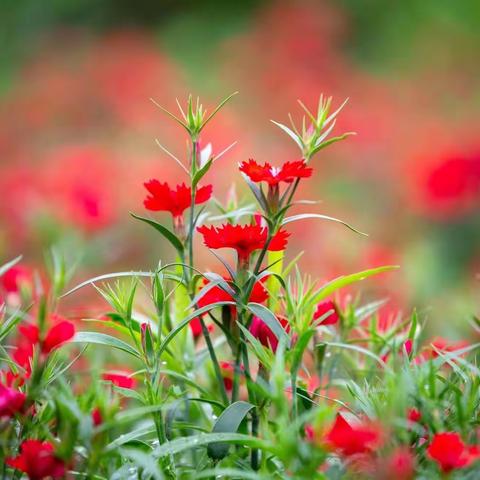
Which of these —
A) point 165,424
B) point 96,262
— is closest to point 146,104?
point 96,262

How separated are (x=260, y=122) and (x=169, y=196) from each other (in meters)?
2.45

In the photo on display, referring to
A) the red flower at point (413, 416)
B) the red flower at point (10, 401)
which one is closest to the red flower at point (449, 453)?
the red flower at point (413, 416)

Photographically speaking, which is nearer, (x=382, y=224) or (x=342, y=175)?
(x=382, y=224)

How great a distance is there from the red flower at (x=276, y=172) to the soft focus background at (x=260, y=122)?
0.19 meters

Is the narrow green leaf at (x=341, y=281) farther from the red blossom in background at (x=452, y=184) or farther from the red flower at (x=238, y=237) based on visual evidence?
the red blossom in background at (x=452, y=184)

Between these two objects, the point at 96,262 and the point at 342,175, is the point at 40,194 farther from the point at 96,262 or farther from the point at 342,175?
→ the point at 342,175

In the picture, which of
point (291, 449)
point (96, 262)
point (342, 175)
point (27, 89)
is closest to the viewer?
point (291, 449)

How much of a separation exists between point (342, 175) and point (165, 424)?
83.5 inches

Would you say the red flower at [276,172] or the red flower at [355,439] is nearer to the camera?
the red flower at [355,439]

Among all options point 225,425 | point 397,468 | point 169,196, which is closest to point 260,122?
point 169,196

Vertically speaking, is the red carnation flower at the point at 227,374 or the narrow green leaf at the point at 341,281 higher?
the narrow green leaf at the point at 341,281

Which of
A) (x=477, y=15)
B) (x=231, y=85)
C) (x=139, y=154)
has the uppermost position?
(x=477, y=15)

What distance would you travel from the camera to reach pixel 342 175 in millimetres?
2922

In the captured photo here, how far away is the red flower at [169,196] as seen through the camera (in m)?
0.90
